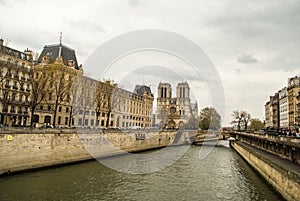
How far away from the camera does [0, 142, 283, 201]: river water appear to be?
17.0 meters

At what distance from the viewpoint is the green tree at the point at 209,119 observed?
101662 millimetres

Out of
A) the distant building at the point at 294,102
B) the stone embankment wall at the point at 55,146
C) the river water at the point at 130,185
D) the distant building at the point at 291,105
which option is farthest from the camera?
the distant building at the point at 294,102

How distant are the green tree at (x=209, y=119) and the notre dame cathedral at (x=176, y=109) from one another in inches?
110

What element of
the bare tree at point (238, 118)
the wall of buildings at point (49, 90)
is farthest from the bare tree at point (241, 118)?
the wall of buildings at point (49, 90)

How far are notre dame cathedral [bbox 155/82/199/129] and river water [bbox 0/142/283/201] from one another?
73701mm

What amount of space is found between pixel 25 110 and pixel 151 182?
1336 inches

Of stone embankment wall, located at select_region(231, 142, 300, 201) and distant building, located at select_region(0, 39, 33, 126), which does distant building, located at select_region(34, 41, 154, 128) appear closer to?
distant building, located at select_region(0, 39, 33, 126)

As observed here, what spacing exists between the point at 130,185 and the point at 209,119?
88.8 m

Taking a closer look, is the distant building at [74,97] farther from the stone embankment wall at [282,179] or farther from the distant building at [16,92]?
the stone embankment wall at [282,179]

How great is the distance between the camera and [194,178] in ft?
77.0

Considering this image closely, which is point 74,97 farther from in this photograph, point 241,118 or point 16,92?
point 241,118

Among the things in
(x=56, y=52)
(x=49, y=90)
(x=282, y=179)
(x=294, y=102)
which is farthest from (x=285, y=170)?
(x=294, y=102)

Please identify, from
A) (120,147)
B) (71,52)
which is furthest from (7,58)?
(120,147)

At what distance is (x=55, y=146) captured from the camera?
89.2 ft
